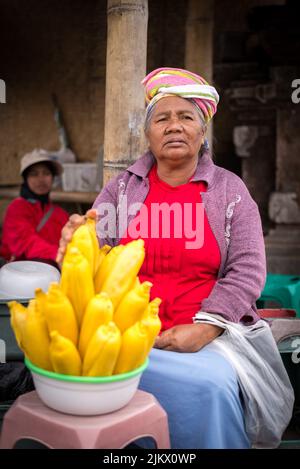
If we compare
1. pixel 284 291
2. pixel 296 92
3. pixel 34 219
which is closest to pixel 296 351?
pixel 284 291

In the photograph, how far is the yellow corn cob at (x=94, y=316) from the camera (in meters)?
1.78

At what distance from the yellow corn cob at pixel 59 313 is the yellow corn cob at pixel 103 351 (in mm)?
96

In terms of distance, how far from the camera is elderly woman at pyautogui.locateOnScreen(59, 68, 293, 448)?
2.32 meters

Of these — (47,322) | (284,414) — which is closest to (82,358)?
(47,322)

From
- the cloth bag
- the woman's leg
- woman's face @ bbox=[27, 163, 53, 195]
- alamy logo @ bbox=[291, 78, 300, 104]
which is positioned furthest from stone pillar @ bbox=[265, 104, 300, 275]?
the woman's leg

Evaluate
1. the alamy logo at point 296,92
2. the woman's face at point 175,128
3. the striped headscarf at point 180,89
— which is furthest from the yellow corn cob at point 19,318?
the alamy logo at point 296,92

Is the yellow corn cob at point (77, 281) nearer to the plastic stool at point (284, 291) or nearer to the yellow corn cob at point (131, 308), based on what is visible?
the yellow corn cob at point (131, 308)

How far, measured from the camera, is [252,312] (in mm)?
2621

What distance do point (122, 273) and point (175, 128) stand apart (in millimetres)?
895

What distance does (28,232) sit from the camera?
4867 mm

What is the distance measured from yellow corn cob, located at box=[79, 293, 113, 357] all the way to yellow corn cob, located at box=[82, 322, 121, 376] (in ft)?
0.10

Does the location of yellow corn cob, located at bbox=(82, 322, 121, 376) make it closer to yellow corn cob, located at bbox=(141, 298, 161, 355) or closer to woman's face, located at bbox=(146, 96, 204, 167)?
yellow corn cob, located at bbox=(141, 298, 161, 355)

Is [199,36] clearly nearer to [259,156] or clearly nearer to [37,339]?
[259,156]

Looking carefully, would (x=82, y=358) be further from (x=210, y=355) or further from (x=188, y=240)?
(x=188, y=240)
